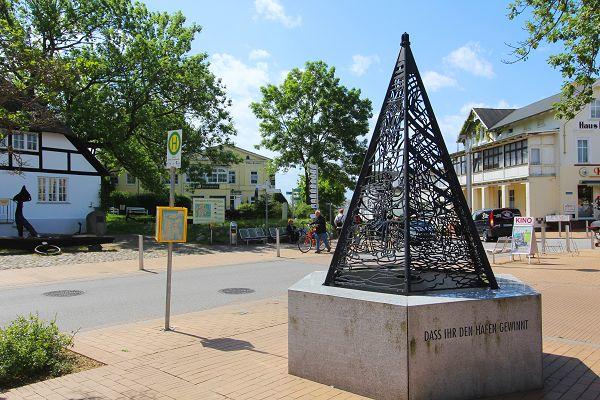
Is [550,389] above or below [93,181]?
below

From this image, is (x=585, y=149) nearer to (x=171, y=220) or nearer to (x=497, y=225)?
(x=497, y=225)

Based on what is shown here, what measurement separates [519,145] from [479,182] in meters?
7.64

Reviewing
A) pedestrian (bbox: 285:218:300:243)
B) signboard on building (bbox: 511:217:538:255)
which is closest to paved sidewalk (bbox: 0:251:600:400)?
signboard on building (bbox: 511:217:538:255)

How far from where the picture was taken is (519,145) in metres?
42.6

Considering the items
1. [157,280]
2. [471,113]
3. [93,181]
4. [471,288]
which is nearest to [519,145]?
[471,113]

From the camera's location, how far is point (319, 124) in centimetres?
4038

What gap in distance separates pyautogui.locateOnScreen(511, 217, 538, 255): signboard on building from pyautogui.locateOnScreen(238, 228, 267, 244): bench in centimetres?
1310

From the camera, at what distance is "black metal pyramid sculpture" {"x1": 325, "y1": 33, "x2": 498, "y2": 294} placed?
5090 millimetres

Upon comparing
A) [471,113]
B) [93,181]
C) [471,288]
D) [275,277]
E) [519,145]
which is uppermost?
[471,113]

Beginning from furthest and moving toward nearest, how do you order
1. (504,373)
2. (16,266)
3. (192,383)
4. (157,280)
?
(16,266), (157,280), (192,383), (504,373)

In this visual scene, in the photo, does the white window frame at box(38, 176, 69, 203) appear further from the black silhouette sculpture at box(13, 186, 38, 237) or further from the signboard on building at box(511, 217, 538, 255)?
the signboard on building at box(511, 217, 538, 255)

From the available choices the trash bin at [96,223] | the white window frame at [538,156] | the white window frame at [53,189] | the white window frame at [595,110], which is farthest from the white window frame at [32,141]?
the white window frame at [595,110]

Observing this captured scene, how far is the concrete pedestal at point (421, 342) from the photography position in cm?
420

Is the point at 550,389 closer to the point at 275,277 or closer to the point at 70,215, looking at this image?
the point at 275,277
